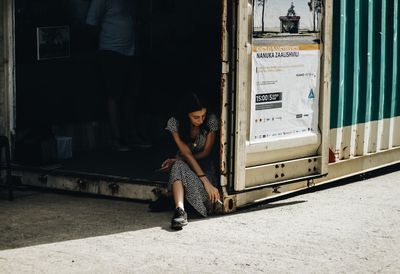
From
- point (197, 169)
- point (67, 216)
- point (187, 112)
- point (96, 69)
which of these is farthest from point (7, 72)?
point (197, 169)

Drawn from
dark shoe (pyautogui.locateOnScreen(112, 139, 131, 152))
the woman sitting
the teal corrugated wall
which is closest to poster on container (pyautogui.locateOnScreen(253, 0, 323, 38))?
the teal corrugated wall

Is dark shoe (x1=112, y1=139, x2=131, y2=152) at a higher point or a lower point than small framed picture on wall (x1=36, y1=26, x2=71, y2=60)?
lower

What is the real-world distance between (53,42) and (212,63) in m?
2.12

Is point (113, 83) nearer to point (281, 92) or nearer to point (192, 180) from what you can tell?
point (281, 92)

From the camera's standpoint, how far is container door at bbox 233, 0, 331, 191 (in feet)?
28.1

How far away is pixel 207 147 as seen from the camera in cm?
875

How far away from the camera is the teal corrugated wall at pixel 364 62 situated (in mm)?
10047

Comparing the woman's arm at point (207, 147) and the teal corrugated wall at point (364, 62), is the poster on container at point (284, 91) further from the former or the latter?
the teal corrugated wall at point (364, 62)

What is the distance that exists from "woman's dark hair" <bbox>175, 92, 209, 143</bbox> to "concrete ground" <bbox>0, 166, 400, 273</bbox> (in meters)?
0.74

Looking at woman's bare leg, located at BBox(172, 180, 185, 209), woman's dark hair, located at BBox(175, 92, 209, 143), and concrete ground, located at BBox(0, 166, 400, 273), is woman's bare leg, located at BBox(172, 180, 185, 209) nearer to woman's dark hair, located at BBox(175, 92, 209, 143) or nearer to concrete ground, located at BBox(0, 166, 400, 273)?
concrete ground, located at BBox(0, 166, 400, 273)

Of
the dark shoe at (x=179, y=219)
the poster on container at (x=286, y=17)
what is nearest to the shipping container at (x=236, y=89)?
the poster on container at (x=286, y=17)

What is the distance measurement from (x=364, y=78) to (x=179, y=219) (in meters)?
3.43

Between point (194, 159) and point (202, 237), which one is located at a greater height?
point (194, 159)

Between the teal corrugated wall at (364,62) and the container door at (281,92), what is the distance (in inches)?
25.2
